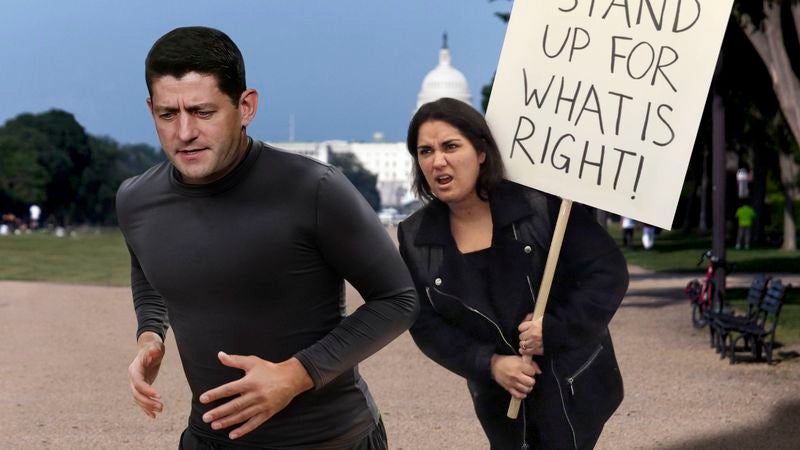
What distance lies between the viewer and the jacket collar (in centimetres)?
436

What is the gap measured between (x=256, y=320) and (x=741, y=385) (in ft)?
31.5

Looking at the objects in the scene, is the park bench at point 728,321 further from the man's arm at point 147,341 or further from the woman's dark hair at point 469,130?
the man's arm at point 147,341

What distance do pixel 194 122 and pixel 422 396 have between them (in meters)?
8.94

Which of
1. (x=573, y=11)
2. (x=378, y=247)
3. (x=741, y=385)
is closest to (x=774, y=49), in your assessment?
(x=741, y=385)

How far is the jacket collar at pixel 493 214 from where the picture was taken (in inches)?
172

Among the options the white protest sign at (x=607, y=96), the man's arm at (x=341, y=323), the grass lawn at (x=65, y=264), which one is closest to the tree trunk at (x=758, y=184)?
the grass lawn at (x=65, y=264)

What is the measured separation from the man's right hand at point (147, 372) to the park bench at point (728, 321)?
36.4 feet

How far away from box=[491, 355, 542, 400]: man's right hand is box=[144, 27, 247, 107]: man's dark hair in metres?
1.30

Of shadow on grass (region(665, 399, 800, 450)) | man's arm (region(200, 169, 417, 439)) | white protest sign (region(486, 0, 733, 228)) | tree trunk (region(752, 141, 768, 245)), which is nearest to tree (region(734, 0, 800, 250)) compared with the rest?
shadow on grass (region(665, 399, 800, 450))

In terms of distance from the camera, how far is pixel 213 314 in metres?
3.48

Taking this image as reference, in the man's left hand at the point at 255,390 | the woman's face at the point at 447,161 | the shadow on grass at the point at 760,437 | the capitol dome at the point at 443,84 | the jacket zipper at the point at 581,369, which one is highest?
the woman's face at the point at 447,161

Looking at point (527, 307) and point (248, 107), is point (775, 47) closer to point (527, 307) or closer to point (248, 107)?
point (527, 307)

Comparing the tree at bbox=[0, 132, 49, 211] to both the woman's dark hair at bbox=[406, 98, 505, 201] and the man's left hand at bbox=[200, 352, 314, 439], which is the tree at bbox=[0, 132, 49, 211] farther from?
the man's left hand at bbox=[200, 352, 314, 439]

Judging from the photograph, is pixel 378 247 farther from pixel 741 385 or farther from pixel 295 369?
pixel 741 385
